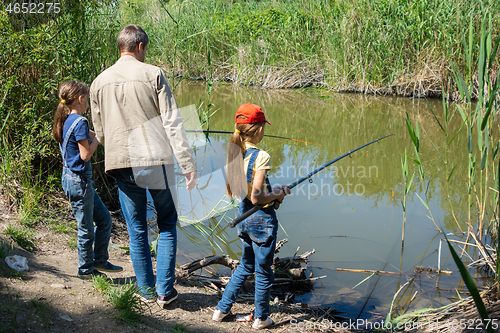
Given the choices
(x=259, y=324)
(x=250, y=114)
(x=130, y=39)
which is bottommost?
(x=259, y=324)

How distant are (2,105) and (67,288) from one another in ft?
5.70

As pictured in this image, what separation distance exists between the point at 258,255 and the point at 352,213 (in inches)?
78.6

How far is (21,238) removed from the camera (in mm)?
2732

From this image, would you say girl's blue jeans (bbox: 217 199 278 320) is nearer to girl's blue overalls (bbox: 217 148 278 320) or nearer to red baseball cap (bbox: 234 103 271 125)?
girl's blue overalls (bbox: 217 148 278 320)

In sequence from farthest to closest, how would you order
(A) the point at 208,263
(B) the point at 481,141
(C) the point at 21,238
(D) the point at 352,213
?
(D) the point at 352,213, (A) the point at 208,263, (C) the point at 21,238, (B) the point at 481,141

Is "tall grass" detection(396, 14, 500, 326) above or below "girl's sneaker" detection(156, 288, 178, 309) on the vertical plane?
above

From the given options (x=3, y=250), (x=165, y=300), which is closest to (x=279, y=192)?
(x=165, y=300)

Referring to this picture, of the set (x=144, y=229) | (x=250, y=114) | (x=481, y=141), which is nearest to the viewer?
(x=250, y=114)

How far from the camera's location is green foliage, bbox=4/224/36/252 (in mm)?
2695

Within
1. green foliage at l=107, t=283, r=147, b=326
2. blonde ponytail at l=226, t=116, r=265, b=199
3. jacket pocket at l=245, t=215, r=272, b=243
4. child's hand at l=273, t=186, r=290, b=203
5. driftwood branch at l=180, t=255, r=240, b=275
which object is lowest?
driftwood branch at l=180, t=255, r=240, b=275

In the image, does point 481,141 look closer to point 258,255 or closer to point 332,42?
point 258,255

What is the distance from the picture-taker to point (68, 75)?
349 centimetres

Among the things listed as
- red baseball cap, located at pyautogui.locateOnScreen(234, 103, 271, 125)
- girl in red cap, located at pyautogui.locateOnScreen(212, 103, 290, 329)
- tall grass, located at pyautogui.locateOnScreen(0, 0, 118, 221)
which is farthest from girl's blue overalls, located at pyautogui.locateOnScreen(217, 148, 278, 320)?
tall grass, located at pyautogui.locateOnScreen(0, 0, 118, 221)

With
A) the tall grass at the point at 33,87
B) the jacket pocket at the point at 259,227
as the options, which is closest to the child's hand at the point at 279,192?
the jacket pocket at the point at 259,227
